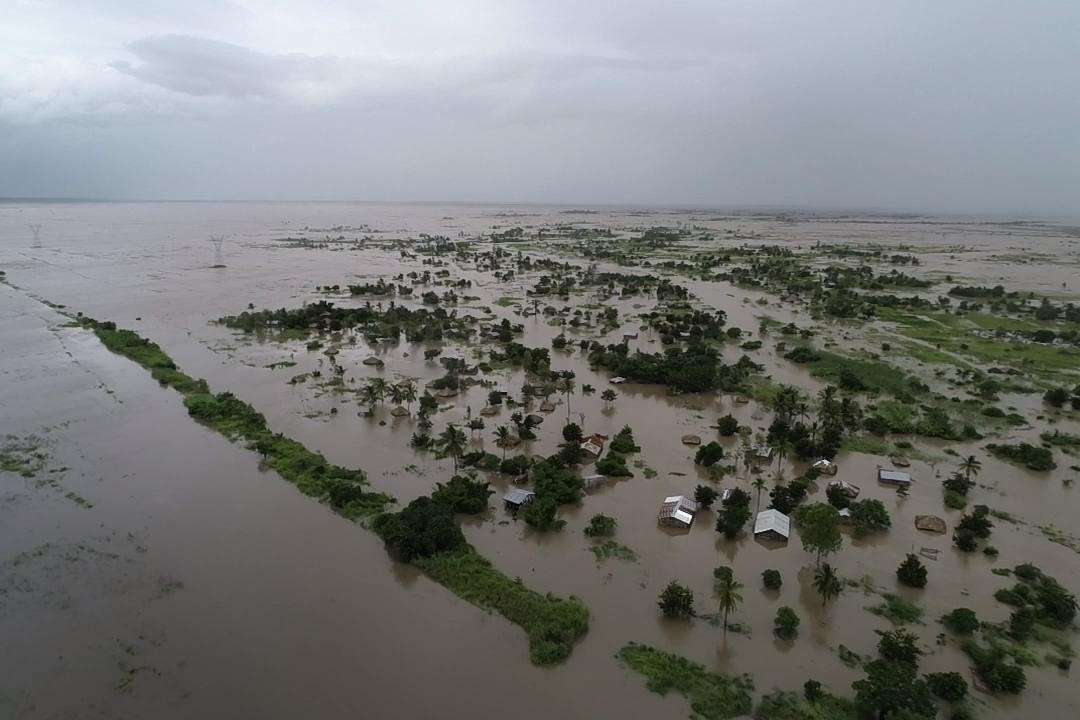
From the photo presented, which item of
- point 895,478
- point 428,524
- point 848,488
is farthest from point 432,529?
point 895,478

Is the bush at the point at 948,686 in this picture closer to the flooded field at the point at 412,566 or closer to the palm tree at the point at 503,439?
the flooded field at the point at 412,566

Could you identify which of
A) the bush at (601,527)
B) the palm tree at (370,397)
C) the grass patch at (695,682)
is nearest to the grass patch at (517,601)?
the grass patch at (695,682)

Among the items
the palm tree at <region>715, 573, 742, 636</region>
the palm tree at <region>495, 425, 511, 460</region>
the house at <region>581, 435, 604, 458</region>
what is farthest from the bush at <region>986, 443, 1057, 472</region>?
the palm tree at <region>495, 425, 511, 460</region>

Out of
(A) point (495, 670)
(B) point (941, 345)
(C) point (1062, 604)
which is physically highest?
(B) point (941, 345)

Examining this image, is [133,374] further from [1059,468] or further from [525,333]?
[1059,468]

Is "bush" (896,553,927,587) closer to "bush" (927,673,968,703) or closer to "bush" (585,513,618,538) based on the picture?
"bush" (927,673,968,703)

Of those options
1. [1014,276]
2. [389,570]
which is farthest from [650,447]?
[1014,276]
